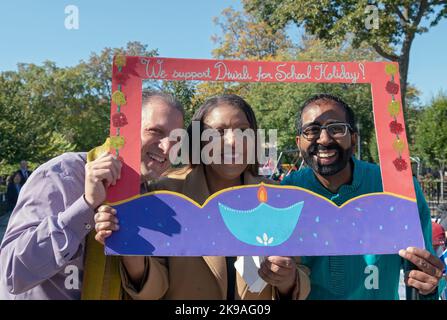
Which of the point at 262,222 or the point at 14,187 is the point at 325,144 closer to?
the point at 262,222

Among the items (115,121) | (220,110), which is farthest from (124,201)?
(220,110)

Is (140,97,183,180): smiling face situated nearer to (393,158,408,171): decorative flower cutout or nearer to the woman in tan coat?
the woman in tan coat

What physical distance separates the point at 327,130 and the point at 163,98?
80cm

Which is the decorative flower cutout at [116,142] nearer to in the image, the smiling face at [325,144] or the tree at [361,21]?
the smiling face at [325,144]

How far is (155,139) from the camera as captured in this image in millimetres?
2084

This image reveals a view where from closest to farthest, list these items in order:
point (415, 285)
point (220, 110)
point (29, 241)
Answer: point (29, 241), point (415, 285), point (220, 110)

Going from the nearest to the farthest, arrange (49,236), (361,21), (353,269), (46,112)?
(49,236) < (353,269) < (361,21) < (46,112)

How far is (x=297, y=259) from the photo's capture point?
6.98ft

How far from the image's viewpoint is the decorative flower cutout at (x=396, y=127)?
2076 millimetres

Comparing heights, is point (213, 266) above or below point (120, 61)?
below

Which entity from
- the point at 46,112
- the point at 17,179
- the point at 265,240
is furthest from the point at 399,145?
the point at 46,112

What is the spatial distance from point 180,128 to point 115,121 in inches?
12.5

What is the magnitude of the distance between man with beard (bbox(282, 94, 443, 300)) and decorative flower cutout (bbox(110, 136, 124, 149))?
2.56 feet
